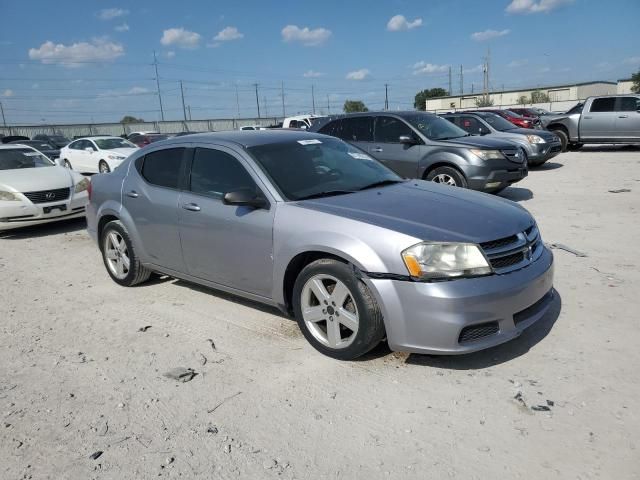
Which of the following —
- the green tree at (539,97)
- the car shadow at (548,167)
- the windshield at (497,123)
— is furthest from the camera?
the green tree at (539,97)

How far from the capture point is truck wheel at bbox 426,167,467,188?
29.4 ft

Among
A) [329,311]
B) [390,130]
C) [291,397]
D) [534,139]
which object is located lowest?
[291,397]

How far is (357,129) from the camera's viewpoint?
33.3 feet

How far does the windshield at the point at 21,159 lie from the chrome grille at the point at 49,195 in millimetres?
1262

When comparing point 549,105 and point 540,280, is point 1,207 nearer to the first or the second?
point 540,280

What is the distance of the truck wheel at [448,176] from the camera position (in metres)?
8.95

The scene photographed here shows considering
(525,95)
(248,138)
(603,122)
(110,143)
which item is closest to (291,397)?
(248,138)

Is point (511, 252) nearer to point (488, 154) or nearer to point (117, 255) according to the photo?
point (117, 255)

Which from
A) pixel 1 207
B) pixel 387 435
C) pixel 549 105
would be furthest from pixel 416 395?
pixel 549 105

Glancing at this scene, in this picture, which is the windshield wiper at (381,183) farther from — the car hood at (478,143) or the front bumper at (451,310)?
the car hood at (478,143)

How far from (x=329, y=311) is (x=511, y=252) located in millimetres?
1283

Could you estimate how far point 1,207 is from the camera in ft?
26.8

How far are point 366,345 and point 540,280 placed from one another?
1264 mm

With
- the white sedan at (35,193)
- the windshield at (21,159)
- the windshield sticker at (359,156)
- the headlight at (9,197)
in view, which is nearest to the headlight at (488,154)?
the windshield sticker at (359,156)
